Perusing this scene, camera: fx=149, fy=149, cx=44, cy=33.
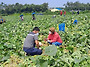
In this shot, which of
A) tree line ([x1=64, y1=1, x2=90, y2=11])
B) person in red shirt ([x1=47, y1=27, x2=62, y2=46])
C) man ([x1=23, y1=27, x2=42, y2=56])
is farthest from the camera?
tree line ([x1=64, y1=1, x2=90, y2=11])

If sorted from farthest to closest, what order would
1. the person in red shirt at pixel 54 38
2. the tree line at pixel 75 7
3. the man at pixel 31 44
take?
the tree line at pixel 75 7 → the person in red shirt at pixel 54 38 → the man at pixel 31 44

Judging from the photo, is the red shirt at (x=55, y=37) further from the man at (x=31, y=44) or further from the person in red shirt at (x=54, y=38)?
the man at (x=31, y=44)

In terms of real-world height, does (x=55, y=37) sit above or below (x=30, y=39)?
below

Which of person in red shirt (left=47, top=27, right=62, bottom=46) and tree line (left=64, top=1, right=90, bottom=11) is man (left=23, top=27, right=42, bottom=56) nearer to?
person in red shirt (left=47, top=27, right=62, bottom=46)

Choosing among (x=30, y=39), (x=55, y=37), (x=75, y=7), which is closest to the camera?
(x=30, y=39)

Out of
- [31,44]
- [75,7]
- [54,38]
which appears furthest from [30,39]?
[75,7]

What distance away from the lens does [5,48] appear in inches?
257

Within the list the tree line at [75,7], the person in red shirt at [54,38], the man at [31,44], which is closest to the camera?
the man at [31,44]

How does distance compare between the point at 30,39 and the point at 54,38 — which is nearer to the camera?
the point at 30,39

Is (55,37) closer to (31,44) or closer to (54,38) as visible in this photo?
(54,38)

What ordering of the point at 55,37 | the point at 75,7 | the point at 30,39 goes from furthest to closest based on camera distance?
the point at 75,7 < the point at 55,37 < the point at 30,39

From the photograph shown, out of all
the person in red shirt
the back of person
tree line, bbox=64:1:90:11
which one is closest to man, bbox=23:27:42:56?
the back of person

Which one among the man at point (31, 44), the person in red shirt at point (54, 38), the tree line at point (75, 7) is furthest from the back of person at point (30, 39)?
the tree line at point (75, 7)

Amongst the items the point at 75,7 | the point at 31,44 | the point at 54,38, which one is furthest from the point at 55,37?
the point at 75,7
